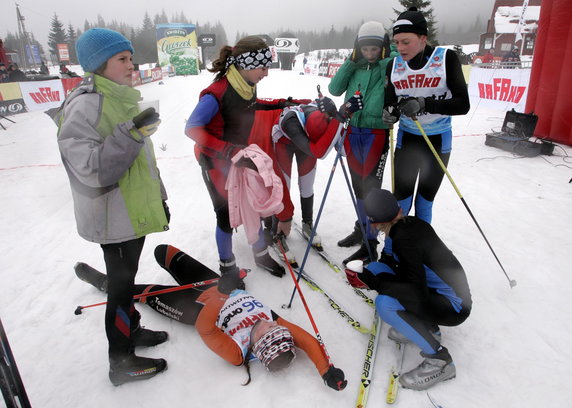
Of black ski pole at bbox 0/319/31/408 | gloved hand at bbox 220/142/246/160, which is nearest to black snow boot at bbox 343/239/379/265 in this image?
gloved hand at bbox 220/142/246/160

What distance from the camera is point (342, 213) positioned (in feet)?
15.2

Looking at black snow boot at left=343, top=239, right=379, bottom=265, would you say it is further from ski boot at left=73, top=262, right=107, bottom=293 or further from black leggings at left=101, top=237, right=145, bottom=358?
ski boot at left=73, top=262, right=107, bottom=293

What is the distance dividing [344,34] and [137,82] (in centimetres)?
7769

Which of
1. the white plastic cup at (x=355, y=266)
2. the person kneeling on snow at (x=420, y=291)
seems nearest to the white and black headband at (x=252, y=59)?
the person kneeling on snow at (x=420, y=291)

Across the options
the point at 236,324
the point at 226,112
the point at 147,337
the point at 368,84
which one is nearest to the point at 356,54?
the point at 368,84

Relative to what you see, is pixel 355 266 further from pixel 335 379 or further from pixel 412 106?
pixel 412 106

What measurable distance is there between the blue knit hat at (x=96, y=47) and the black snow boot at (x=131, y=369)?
1.77 metres

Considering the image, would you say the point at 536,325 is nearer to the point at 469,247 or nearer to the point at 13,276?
the point at 469,247

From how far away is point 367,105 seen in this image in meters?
3.09

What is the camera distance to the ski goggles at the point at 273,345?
217 cm

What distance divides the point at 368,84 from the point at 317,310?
6.75 ft

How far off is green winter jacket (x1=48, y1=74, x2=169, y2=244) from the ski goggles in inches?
39.8

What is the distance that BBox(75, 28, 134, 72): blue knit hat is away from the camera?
1675 mm

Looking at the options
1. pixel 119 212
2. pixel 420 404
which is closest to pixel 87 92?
pixel 119 212
